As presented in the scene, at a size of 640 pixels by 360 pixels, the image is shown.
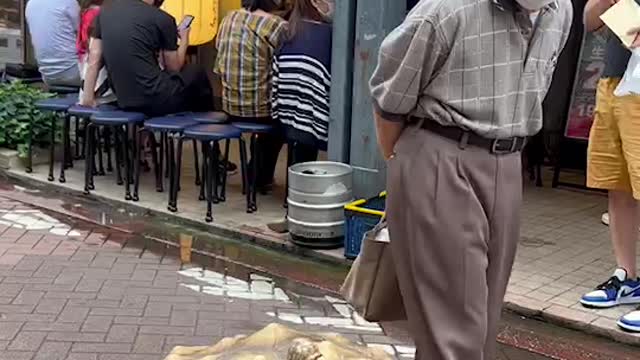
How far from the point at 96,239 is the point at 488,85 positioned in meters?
4.21

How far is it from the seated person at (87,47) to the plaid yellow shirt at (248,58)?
122 centimetres

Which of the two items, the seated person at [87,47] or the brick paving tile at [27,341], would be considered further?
the seated person at [87,47]

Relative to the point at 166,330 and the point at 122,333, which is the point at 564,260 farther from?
the point at 122,333

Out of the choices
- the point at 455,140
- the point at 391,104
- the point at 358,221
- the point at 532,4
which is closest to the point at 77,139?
the point at 358,221

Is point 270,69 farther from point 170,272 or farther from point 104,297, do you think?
point 104,297

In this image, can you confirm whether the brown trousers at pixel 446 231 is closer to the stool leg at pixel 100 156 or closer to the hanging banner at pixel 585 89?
the hanging banner at pixel 585 89

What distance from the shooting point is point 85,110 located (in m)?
7.31

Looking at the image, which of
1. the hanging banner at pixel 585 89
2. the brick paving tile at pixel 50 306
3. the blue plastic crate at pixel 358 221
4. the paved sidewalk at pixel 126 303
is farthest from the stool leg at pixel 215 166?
the hanging banner at pixel 585 89

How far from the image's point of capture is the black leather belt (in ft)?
9.34

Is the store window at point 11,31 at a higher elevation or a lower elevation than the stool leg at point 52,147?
higher

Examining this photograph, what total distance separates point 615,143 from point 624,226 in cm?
47

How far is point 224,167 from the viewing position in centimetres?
735

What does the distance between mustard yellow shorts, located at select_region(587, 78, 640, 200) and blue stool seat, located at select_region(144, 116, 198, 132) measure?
3.14 meters

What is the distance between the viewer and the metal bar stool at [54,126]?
24.8ft
